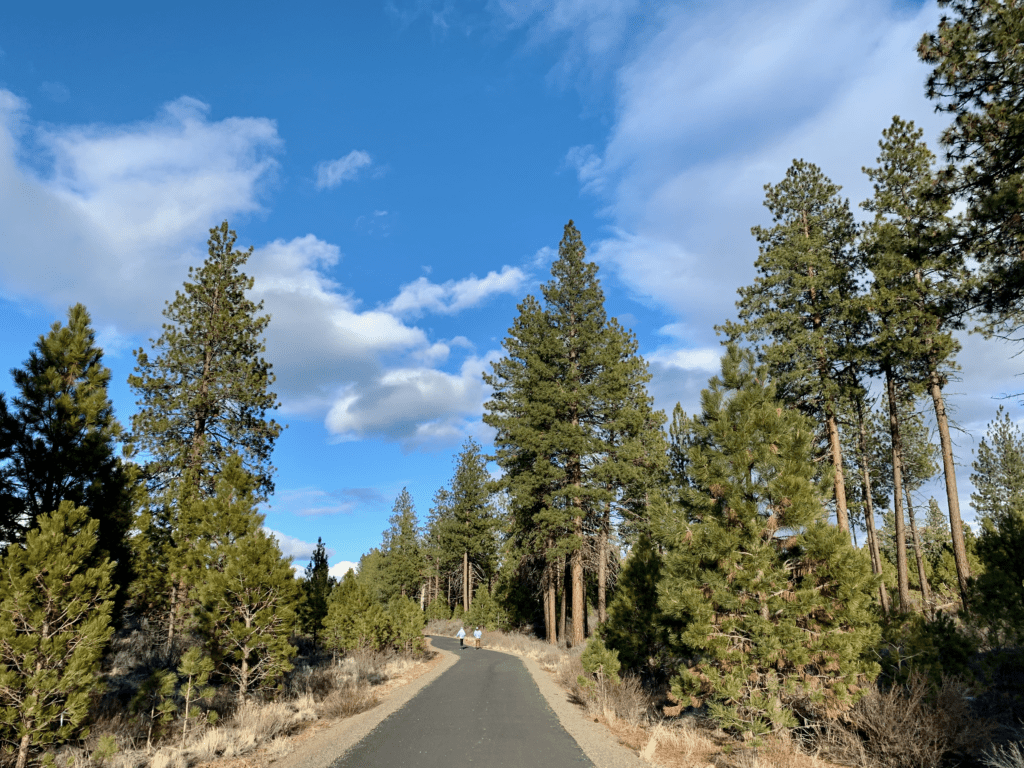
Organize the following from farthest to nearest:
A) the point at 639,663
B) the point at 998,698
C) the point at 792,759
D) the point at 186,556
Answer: the point at 186,556 → the point at 639,663 → the point at 998,698 → the point at 792,759

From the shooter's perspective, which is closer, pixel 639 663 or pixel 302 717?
pixel 302 717

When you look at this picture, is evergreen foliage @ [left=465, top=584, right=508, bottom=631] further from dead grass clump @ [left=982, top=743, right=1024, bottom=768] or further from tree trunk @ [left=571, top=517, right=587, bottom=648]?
dead grass clump @ [left=982, top=743, right=1024, bottom=768]

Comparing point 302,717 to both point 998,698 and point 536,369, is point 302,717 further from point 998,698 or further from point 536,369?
point 536,369

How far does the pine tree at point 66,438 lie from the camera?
352 inches

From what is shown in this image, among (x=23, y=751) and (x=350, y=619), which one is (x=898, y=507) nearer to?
(x=350, y=619)

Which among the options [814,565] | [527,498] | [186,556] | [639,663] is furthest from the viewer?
[527,498]

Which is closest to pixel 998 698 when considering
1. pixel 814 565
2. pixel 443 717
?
pixel 814 565

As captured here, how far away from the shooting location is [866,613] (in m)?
7.67

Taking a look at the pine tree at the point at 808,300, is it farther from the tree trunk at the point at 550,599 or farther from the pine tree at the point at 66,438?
the pine tree at the point at 66,438

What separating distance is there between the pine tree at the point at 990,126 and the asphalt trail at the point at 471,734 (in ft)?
33.9

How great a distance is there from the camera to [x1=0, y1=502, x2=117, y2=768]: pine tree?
6.59 meters

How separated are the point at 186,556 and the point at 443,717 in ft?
29.9

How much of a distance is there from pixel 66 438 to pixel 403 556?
50.7m

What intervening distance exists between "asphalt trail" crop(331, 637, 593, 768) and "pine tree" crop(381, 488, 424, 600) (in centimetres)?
3797
